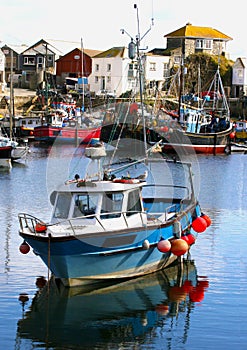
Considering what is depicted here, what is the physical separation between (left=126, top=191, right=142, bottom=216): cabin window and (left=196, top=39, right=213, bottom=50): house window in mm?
70879

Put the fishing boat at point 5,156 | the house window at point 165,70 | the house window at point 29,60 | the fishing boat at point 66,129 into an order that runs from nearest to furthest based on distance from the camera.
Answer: the fishing boat at point 5,156
the fishing boat at point 66,129
the house window at point 165,70
the house window at point 29,60

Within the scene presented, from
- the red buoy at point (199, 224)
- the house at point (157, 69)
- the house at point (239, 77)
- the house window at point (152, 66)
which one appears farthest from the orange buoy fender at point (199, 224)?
the house at point (239, 77)

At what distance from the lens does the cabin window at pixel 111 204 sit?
57.7ft

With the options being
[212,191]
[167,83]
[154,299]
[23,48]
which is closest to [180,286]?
[154,299]

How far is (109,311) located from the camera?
16359 mm

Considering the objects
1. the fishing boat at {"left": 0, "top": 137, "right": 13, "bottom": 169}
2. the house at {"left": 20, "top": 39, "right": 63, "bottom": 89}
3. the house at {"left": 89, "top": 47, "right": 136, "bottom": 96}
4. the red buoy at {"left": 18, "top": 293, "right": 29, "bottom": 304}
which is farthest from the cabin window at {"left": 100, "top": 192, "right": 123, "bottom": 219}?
the house at {"left": 20, "top": 39, "right": 63, "bottom": 89}

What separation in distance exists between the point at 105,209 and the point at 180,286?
278 cm

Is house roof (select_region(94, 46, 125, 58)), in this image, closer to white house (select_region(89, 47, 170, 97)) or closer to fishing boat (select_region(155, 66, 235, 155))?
white house (select_region(89, 47, 170, 97))

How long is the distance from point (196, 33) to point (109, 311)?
243 feet

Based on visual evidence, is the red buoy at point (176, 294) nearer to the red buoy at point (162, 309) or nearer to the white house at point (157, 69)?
the red buoy at point (162, 309)

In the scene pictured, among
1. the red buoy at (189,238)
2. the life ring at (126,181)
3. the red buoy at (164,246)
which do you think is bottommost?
the red buoy at (189,238)

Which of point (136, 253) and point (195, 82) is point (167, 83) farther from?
point (136, 253)

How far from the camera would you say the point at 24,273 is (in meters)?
19.0

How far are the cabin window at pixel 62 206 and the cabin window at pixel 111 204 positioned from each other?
0.82 metres
